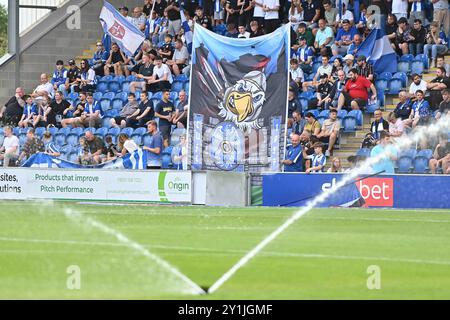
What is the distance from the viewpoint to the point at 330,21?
1348 inches

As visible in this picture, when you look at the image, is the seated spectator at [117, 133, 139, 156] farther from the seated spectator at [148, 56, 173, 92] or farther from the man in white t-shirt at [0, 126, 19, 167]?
the man in white t-shirt at [0, 126, 19, 167]

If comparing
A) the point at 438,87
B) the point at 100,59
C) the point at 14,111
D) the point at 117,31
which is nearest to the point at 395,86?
the point at 438,87

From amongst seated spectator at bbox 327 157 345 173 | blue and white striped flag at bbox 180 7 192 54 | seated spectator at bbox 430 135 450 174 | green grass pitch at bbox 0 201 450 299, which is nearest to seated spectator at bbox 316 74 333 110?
seated spectator at bbox 327 157 345 173

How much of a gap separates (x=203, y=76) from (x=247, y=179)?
478cm

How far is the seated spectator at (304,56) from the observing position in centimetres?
3344

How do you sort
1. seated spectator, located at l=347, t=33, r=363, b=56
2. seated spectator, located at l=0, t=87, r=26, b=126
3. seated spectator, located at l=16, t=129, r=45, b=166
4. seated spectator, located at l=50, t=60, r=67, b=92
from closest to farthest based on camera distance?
seated spectator, located at l=347, t=33, r=363, b=56, seated spectator, located at l=16, t=129, r=45, b=166, seated spectator, located at l=0, t=87, r=26, b=126, seated spectator, located at l=50, t=60, r=67, b=92

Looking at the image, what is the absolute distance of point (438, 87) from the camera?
2927 cm

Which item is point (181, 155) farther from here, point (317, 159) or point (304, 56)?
point (304, 56)

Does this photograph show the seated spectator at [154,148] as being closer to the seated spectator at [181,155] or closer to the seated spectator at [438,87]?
the seated spectator at [181,155]

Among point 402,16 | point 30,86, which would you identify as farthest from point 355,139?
point 30,86

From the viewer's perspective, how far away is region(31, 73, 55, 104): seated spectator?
38.2 m

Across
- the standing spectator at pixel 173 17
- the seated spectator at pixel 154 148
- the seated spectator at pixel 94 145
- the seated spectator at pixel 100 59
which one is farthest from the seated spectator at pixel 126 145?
the seated spectator at pixel 100 59

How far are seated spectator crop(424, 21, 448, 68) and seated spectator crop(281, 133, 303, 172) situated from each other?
16.5 ft

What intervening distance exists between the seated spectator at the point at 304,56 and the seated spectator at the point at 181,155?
14.4 feet
